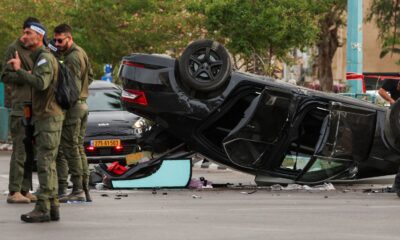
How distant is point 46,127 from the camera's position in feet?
34.4

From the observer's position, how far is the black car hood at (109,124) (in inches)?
761

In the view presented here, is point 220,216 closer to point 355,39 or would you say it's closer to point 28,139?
point 28,139

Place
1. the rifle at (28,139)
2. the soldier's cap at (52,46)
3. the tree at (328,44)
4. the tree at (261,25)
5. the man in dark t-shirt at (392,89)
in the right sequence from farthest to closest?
1. the tree at (328,44)
2. the tree at (261,25)
3. the man in dark t-shirt at (392,89)
4. the soldier's cap at (52,46)
5. the rifle at (28,139)

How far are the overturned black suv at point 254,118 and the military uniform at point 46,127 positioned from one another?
3.67 meters

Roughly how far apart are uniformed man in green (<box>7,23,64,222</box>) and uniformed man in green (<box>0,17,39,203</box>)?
1439 mm

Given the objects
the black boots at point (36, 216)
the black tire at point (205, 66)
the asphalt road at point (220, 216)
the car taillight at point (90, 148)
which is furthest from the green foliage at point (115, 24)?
the black boots at point (36, 216)

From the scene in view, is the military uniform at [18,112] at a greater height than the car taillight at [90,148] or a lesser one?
greater

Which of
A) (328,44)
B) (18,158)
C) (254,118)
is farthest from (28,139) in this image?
(328,44)

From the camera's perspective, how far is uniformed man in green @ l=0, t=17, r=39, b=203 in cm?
1216

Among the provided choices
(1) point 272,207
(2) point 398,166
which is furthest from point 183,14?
(1) point 272,207

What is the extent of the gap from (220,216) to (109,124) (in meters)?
8.58

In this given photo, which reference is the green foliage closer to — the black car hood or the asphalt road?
the black car hood

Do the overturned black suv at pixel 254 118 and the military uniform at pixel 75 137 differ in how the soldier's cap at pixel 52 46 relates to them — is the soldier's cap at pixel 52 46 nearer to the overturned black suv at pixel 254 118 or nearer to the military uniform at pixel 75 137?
the military uniform at pixel 75 137

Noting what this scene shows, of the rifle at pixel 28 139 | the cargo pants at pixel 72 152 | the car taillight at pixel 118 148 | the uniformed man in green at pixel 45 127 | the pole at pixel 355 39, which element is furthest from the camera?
the pole at pixel 355 39
